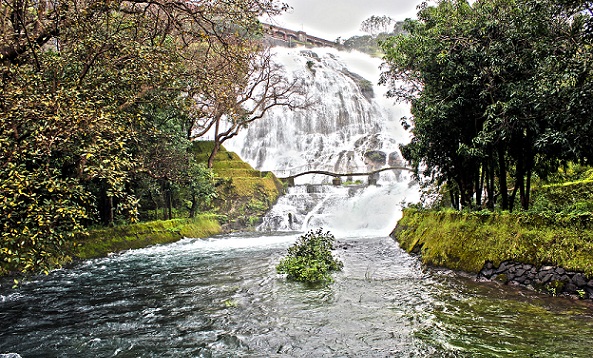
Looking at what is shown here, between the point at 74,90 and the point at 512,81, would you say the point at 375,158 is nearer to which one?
the point at 512,81

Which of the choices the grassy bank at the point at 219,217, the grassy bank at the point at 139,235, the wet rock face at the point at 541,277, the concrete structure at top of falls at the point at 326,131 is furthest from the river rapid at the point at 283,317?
the concrete structure at top of falls at the point at 326,131

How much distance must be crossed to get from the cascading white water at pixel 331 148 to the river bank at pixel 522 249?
1293cm

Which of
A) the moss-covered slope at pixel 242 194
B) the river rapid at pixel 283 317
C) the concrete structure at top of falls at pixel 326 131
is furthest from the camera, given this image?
the concrete structure at top of falls at pixel 326 131

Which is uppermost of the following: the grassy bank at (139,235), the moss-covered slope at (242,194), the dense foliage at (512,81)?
the dense foliage at (512,81)

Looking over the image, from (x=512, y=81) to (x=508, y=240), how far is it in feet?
13.5

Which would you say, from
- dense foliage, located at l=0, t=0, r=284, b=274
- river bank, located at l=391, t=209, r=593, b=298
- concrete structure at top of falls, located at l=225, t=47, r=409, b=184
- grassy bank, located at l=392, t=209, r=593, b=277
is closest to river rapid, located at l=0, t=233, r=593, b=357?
river bank, located at l=391, t=209, r=593, b=298

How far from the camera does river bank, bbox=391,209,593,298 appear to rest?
7672 mm

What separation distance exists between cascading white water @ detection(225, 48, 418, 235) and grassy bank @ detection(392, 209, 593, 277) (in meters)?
12.2

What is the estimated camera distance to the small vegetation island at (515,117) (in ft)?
27.2

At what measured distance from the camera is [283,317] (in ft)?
24.4

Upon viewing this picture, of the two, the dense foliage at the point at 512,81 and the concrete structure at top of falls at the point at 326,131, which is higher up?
the concrete structure at top of falls at the point at 326,131

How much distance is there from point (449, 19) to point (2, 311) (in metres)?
13.7

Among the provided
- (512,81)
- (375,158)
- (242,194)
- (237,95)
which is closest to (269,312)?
(512,81)

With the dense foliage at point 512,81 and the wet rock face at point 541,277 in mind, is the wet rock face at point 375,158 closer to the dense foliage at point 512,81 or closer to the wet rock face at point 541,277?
the dense foliage at point 512,81
